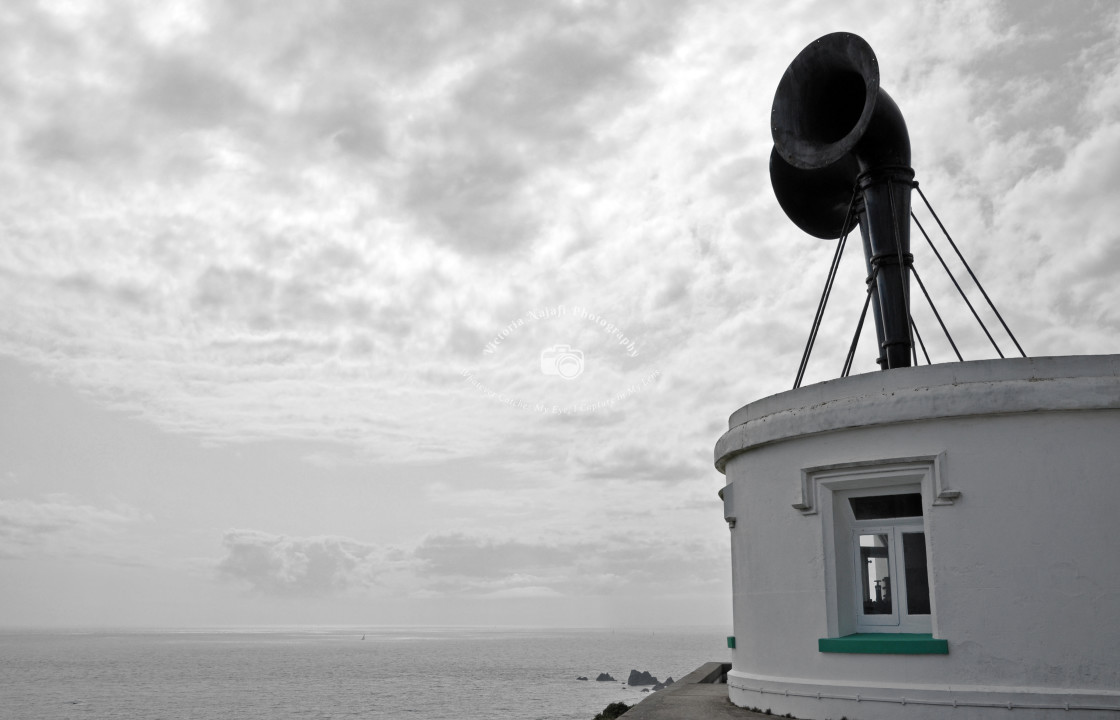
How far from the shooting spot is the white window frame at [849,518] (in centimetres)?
1059

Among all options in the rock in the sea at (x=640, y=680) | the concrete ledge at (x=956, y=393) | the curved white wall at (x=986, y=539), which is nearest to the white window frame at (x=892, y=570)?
the curved white wall at (x=986, y=539)

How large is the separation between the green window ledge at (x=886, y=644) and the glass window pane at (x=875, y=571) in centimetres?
38

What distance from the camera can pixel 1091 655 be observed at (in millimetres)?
9453

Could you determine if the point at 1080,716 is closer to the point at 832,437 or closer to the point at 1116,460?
the point at 1116,460

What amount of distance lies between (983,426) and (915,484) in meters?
1.04

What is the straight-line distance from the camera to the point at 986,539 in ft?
32.7

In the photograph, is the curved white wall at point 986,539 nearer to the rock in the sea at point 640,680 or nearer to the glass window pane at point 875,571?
the glass window pane at point 875,571

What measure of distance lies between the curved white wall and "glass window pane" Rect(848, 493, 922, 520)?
0.44m

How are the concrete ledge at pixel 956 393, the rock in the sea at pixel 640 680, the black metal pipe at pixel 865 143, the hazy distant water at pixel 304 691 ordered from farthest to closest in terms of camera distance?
the rock in the sea at pixel 640 680, the hazy distant water at pixel 304 691, the black metal pipe at pixel 865 143, the concrete ledge at pixel 956 393

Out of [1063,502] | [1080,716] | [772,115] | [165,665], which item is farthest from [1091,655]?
[165,665]

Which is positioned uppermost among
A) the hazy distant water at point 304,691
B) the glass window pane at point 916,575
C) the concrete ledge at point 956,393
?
the concrete ledge at point 956,393

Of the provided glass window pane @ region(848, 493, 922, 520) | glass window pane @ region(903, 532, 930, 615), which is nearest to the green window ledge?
glass window pane @ region(903, 532, 930, 615)

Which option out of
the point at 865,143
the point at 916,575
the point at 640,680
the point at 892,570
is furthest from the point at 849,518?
the point at 640,680

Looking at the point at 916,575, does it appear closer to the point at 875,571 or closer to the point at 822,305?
the point at 875,571
